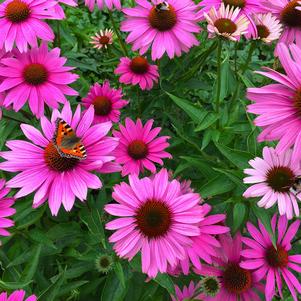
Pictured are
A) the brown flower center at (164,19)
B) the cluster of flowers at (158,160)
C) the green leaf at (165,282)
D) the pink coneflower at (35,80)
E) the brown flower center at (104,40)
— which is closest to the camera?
the cluster of flowers at (158,160)

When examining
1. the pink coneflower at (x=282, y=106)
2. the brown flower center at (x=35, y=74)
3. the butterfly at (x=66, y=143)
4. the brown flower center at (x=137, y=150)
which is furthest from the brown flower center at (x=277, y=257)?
the brown flower center at (x=35, y=74)

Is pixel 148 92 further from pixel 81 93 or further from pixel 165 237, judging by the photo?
pixel 165 237

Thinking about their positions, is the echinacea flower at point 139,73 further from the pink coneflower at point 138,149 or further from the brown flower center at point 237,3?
the brown flower center at point 237,3

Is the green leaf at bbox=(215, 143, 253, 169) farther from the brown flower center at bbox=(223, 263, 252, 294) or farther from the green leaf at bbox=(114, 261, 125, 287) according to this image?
the green leaf at bbox=(114, 261, 125, 287)

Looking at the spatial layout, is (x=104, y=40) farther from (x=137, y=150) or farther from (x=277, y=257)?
(x=277, y=257)

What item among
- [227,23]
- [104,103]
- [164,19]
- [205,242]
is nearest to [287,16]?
[227,23]

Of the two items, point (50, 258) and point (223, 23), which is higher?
point (223, 23)

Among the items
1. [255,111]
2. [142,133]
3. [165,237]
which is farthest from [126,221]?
[142,133]

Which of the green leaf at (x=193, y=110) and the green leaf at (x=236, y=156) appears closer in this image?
the green leaf at (x=236, y=156)
